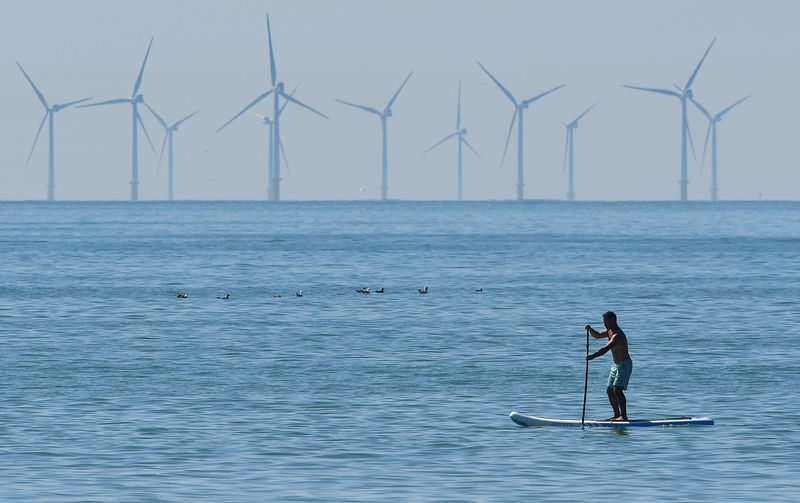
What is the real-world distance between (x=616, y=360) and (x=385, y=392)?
934 cm

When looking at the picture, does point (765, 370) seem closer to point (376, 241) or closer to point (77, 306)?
point (77, 306)

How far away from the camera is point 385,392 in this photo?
4178cm

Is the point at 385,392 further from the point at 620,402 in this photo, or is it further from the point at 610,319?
the point at 610,319

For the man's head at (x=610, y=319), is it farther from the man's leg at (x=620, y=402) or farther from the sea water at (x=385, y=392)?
the sea water at (x=385, y=392)

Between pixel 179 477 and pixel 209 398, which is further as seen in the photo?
pixel 209 398

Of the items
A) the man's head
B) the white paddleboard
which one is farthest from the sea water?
the man's head

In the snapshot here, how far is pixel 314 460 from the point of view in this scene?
102ft

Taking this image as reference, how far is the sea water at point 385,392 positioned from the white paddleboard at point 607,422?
230mm

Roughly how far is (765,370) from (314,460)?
20.4 meters

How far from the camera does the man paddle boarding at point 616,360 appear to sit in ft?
110

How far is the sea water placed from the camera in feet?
95.4

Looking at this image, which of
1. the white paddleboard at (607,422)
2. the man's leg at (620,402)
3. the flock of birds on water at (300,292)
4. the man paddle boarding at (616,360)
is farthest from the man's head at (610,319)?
the flock of birds on water at (300,292)

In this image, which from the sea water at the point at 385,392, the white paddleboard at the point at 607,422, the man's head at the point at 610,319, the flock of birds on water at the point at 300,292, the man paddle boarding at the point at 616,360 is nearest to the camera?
the sea water at the point at 385,392

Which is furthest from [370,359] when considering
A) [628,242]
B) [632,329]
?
[628,242]
